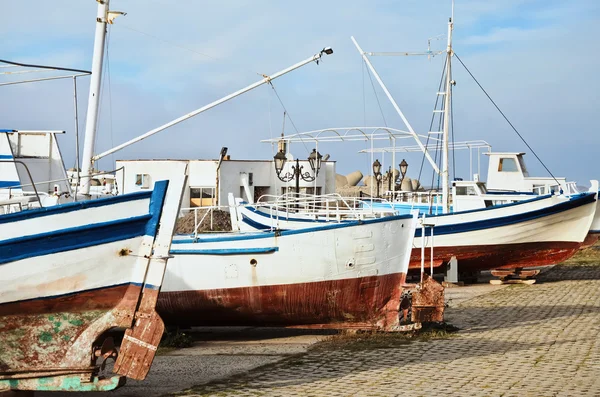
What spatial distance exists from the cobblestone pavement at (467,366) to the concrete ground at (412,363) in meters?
0.01

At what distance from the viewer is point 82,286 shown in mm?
8141

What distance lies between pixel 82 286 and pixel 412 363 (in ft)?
13.8

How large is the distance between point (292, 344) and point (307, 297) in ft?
2.48

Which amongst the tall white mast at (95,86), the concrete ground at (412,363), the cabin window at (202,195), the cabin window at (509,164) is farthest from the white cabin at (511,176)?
the tall white mast at (95,86)

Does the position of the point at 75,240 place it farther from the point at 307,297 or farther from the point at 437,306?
the point at 437,306

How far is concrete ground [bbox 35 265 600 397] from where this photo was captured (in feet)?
28.5

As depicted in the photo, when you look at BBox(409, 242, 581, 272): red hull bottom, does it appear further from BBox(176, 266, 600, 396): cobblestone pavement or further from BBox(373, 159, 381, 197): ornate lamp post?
BBox(373, 159, 381, 197): ornate lamp post

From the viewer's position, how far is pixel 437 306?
12.2 metres

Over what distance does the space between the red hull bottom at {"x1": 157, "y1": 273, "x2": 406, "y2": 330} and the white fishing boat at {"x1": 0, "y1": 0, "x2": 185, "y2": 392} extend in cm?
388

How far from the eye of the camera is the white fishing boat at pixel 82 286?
26.1 ft

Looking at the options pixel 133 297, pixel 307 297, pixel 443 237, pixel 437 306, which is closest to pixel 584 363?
pixel 437 306

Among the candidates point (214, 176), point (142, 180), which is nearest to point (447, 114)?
point (142, 180)

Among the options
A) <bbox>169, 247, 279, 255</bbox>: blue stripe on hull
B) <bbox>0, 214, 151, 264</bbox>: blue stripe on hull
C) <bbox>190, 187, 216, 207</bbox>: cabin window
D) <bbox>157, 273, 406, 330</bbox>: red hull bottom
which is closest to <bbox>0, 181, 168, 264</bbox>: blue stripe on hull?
<bbox>0, 214, 151, 264</bbox>: blue stripe on hull

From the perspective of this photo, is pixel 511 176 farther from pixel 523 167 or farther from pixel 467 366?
pixel 467 366
